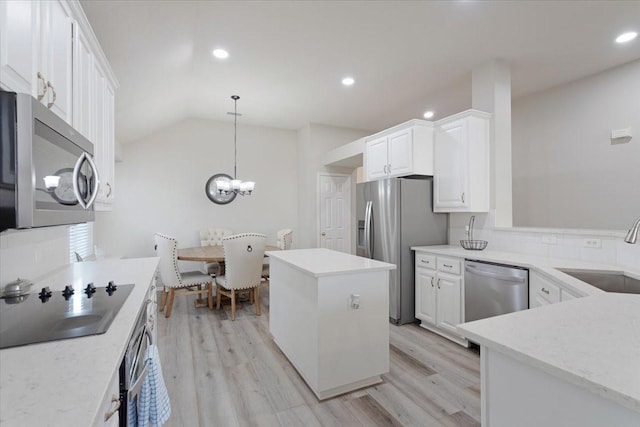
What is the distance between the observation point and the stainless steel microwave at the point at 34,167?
845 mm

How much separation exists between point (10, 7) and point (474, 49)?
135 inches

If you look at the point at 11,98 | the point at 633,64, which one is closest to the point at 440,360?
the point at 11,98

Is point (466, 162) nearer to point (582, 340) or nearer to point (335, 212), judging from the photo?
point (582, 340)

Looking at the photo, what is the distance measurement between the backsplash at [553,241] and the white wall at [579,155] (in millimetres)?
1434

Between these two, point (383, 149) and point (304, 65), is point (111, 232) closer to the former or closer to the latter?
point (304, 65)

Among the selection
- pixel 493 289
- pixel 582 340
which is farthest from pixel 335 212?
pixel 582 340

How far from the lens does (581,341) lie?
82 cm

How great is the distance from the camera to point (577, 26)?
8.70 feet

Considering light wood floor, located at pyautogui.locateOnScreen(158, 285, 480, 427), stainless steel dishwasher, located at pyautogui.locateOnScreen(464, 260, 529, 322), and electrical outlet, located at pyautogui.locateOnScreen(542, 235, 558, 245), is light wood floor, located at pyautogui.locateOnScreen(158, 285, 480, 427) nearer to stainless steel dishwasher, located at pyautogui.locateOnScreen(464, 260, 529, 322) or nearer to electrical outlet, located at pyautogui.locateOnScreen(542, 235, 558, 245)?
stainless steel dishwasher, located at pyautogui.locateOnScreen(464, 260, 529, 322)

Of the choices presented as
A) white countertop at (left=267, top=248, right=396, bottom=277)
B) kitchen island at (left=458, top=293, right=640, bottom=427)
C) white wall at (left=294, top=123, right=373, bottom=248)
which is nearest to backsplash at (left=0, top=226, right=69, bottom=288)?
white countertop at (left=267, top=248, right=396, bottom=277)

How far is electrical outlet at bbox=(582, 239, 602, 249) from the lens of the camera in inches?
92.1

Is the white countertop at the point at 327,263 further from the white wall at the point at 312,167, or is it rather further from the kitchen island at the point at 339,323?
the white wall at the point at 312,167

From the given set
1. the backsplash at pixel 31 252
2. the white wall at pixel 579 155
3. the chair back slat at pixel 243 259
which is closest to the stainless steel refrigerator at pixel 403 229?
the chair back slat at pixel 243 259

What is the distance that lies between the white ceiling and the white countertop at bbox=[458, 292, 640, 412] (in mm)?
2375
